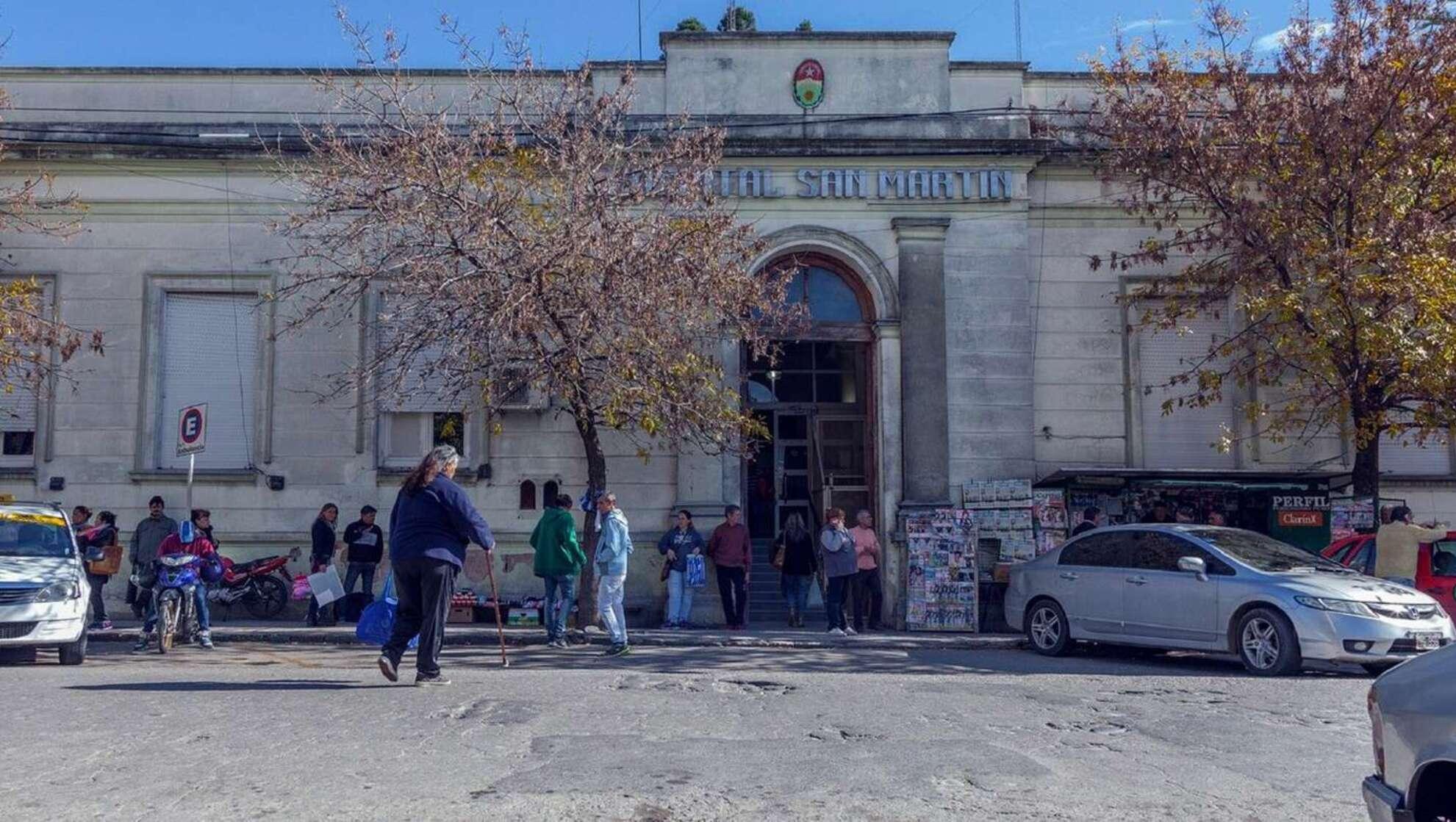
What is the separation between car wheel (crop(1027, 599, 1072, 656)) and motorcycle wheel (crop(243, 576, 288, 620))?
33.1 ft

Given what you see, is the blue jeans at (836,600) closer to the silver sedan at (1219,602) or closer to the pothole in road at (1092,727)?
the silver sedan at (1219,602)

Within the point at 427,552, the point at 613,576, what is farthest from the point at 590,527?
the point at 427,552

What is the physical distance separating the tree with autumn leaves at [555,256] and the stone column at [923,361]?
2509 millimetres

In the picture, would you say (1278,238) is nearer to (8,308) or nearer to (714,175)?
(714,175)

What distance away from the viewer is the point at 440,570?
30.1ft

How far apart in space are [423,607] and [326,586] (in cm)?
826

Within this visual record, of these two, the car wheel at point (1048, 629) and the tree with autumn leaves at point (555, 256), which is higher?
the tree with autumn leaves at point (555, 256)

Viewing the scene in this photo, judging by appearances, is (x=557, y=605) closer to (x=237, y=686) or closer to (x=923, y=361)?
(x=237, y=686)

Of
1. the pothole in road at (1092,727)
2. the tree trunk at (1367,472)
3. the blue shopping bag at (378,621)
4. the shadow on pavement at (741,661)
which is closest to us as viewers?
the pothole in road at (1092,727)

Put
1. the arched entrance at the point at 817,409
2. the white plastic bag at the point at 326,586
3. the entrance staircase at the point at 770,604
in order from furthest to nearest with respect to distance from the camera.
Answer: the arched entrance at the point at 817,409 < the entrance staircase at the point at 770,604 < the white plastic bag at the point at 326,586

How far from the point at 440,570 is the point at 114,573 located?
11.0 metres

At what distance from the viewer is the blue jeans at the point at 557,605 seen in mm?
14680

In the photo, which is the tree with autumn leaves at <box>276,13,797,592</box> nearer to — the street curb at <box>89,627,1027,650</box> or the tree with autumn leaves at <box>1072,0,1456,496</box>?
the street curb at <box>89,627,1027,650</box>

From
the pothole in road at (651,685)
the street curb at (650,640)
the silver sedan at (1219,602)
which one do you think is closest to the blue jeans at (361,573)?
the street curb at (650,640)
